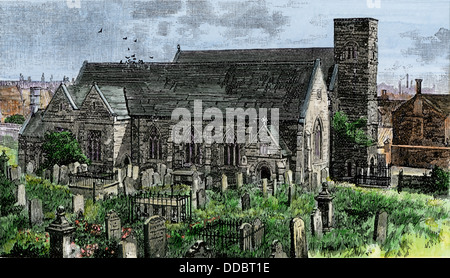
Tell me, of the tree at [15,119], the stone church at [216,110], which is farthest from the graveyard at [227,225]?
the tree at [15,119]

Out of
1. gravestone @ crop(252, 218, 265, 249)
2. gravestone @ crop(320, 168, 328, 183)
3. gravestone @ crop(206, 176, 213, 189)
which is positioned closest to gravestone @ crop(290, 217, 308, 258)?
gravestone @ crop(252, 218, 265, 249)

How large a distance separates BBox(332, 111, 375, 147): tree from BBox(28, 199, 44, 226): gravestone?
25.5 feet

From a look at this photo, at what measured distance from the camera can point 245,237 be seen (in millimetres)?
8680

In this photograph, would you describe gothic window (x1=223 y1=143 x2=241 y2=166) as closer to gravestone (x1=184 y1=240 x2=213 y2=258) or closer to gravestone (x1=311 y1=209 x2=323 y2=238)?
gravestone (x1=311 y1=209 x2=323 y2=238)

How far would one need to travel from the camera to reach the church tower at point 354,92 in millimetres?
13000

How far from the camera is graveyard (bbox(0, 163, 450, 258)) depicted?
8.41 m

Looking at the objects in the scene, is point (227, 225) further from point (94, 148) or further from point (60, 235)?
point (94, 148)

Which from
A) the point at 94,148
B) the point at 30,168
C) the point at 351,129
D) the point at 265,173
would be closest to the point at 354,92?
the point at 351,129

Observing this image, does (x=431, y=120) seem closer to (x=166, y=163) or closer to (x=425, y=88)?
(x=425, y=88)

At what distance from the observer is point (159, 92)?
1336cm

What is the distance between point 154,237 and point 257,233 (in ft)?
5.77
